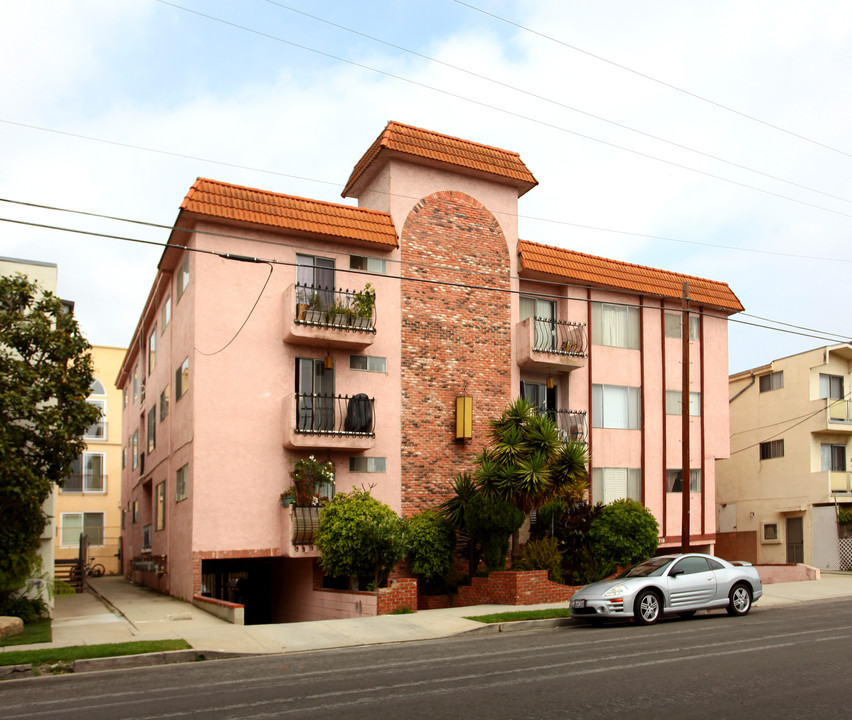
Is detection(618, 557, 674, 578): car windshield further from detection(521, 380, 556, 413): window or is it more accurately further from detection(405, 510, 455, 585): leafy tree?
detection(521, 380, 556, 413): window

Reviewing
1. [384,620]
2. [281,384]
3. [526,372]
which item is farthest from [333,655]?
[526,372]

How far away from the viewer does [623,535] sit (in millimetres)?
A: 24531

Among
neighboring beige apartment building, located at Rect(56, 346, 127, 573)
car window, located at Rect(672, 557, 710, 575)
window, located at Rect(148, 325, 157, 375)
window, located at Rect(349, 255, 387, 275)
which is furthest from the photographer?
neighboring beige apartment building, located at Rect(56, 346, 127, 573)

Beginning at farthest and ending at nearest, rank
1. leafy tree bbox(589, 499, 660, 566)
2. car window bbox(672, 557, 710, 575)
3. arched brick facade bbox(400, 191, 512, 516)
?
arched brick facade bbox(400, 191, 512, 516) → leafy tree bbox(589, 499, 660, 566) → car window bbox(672, 557, 710, 575)

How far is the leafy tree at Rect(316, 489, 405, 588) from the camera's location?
20.2 m

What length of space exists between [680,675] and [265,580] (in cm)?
1904

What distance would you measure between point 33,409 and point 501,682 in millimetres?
11854

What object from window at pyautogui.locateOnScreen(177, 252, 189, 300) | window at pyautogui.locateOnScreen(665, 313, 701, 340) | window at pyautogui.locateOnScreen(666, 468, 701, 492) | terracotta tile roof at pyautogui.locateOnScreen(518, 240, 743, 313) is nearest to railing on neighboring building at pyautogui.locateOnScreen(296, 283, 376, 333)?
window at pyautogui.locateOnScreen(177, 252, 189, 300)

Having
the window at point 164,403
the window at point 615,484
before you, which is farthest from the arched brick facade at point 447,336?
the window at point 164,403

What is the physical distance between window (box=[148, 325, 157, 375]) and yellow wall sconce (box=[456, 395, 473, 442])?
11843mm

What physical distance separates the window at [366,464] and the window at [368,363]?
2478 mm

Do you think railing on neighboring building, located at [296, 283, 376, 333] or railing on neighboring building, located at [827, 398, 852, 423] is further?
railing on neighboring building, located at [827, 398, 852, 423]

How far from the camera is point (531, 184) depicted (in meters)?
27.8

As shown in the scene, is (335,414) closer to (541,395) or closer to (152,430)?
(541,395)
